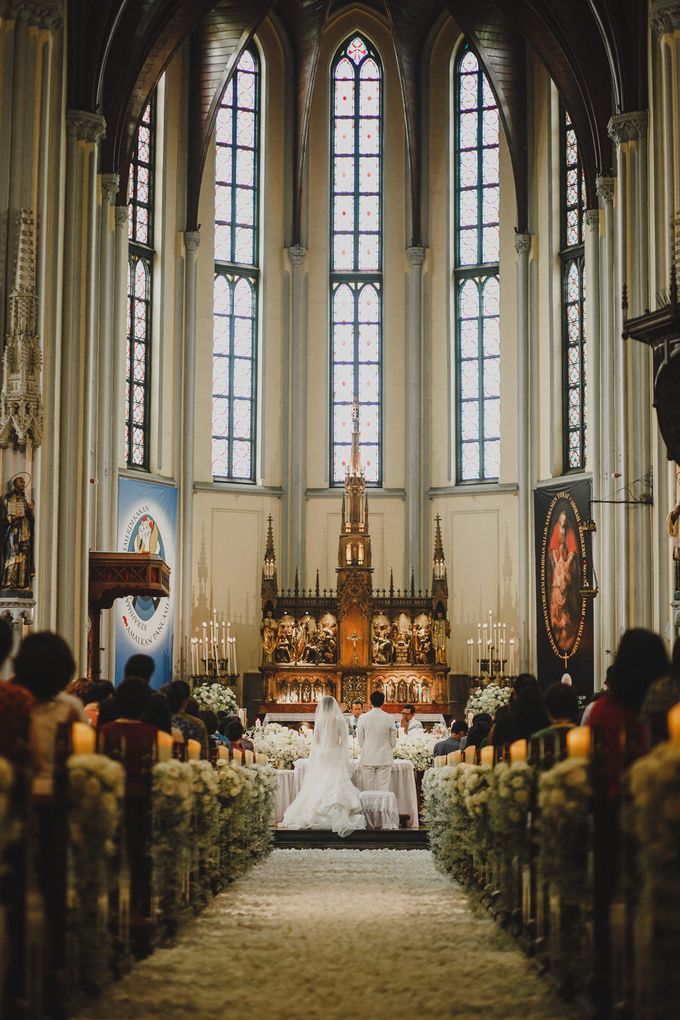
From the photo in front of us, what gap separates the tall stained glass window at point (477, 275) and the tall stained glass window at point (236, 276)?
442 centimetres

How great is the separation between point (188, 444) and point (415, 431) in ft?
16.0

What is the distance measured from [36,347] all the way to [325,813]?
22.0 feet

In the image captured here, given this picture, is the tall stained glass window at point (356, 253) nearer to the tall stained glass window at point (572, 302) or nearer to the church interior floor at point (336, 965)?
the tall stained glass window at point (572, 302)

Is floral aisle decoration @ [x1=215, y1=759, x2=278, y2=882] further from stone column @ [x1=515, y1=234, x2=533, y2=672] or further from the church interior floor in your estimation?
stone column @ [x1=515, y1=234, x2=533, y2=672]

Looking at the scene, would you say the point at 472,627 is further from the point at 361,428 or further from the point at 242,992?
the point at 242,992

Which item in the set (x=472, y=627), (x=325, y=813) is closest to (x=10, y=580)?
(x=325, y=813)

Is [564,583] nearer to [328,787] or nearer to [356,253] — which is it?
[356,253]

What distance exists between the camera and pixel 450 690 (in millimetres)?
28906

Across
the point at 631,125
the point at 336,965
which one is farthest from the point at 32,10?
the point at 336,965

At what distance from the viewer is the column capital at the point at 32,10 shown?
1861cm

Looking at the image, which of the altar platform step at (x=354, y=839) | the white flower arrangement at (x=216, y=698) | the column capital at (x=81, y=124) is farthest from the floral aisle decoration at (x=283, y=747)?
the column capital at (x=81, y=124)

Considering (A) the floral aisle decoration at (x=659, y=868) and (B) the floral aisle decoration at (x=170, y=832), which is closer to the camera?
(A) the floral aisle decoration at (x=659, y=868)

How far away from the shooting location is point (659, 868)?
4938 mm

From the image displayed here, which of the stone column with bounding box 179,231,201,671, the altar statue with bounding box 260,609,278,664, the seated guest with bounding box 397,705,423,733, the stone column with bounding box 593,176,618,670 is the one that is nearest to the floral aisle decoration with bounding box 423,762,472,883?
the seated guest with bounding box 397,705,423,733
